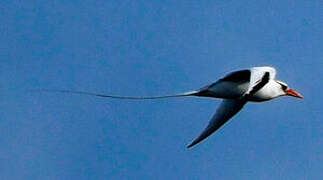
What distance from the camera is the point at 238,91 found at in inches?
1654

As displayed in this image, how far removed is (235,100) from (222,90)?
2503 millimetres

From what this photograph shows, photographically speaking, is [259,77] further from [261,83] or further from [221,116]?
[221,116]

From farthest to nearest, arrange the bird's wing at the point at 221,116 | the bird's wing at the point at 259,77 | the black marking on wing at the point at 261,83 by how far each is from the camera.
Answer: the bird's wing at the point at 221,116 < the black marking on wing at the point at 261,83 < the bird's wing at the point at 259,77

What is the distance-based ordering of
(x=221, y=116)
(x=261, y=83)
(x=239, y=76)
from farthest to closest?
(x=221, y=116), (x=261, y=83), (x=239, y=76)

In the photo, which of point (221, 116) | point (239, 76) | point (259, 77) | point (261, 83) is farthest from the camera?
point (221, 116)

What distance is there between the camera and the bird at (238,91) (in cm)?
4041

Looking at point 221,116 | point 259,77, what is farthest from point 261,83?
point 221,116

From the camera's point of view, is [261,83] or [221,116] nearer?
[261,83]

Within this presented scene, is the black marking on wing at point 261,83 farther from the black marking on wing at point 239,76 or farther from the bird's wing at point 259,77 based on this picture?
the black marking on wing at point 239,76

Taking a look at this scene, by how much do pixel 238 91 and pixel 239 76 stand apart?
92cm

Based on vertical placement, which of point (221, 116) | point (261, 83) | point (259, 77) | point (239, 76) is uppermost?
point (259, 77)

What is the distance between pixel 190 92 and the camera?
42719 millimetres

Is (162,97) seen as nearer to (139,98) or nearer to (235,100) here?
(139,98)

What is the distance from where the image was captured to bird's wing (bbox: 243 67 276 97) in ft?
128
